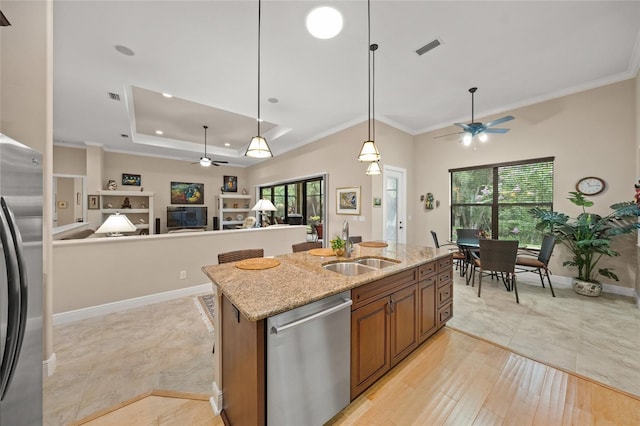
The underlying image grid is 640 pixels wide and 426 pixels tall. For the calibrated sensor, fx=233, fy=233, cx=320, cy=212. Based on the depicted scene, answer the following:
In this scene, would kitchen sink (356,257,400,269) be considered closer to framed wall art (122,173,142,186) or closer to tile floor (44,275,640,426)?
tile floor (44,275,640,426)

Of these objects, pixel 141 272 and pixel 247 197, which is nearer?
pixel 141 272

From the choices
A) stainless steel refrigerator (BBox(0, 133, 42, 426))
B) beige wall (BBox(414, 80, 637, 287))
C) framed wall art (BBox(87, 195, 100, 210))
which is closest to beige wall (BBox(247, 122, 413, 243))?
beige wall (BBox(414, 80, 637, 287))

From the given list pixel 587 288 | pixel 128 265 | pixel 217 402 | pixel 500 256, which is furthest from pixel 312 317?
pixel 587 288

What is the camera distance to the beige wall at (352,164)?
469 cm

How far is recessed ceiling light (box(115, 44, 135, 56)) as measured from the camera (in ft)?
8.58

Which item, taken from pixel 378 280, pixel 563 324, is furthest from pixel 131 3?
pixel 563 324

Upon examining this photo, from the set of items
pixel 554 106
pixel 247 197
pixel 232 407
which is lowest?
pixel 232 407

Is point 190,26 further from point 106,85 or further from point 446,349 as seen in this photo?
point 446,349

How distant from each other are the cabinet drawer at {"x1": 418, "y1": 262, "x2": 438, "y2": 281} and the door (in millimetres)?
2881

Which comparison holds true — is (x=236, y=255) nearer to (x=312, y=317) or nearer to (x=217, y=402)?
(x=217, y=402)

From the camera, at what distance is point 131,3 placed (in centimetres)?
208

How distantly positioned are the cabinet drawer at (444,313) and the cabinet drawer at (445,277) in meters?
0.25

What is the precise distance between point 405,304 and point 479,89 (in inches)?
147

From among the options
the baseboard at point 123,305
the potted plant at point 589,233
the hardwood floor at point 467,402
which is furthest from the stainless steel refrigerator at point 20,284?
the potted plant at point 589,233
